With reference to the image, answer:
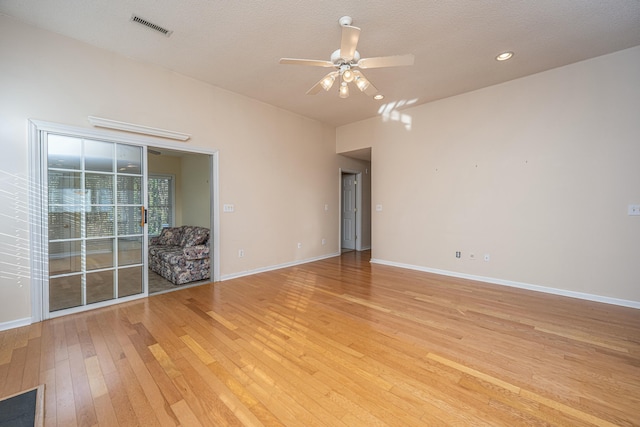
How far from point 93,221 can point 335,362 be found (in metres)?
3.22

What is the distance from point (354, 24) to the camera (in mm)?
2641

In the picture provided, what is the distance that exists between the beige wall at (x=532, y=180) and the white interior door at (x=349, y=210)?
1.99 meters

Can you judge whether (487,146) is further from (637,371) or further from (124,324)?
(124,324)

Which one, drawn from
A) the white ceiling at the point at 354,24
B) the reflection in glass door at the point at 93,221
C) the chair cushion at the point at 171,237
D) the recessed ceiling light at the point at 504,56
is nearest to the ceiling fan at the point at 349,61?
the white ceiling at the point at 354,24

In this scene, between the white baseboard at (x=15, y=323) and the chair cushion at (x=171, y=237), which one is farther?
the chair cushion at (x=171, y=237)

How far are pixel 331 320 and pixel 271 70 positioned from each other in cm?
335

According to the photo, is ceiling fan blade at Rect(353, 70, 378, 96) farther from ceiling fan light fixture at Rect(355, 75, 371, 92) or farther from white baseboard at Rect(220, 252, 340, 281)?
white baseboard at Rect(220, 252, 340, 281)

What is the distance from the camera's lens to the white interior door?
7195mm

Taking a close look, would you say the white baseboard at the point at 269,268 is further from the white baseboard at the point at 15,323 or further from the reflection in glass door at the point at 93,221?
the white baseboard at the point at 15,323

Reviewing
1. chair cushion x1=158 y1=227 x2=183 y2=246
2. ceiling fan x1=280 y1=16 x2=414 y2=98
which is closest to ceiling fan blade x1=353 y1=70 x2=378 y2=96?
ceiling fan x1=280 y1=16 x2=414 y2=98

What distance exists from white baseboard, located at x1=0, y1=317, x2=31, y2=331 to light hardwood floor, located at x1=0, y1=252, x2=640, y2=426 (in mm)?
87

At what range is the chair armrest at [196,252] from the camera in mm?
4188

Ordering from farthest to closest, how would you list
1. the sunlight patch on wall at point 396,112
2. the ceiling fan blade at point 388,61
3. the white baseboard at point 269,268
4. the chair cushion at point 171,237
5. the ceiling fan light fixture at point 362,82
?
the chair cushion at point 171,237, the sunlight patch on wall at point 396,112, the white baseboard at point 269,268, the ceiling fan light fixture at point 362,82, the ceiling fan blade at point 388,61

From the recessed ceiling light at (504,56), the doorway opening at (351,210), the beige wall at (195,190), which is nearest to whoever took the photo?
the recessed ceiling light at (504,56)
